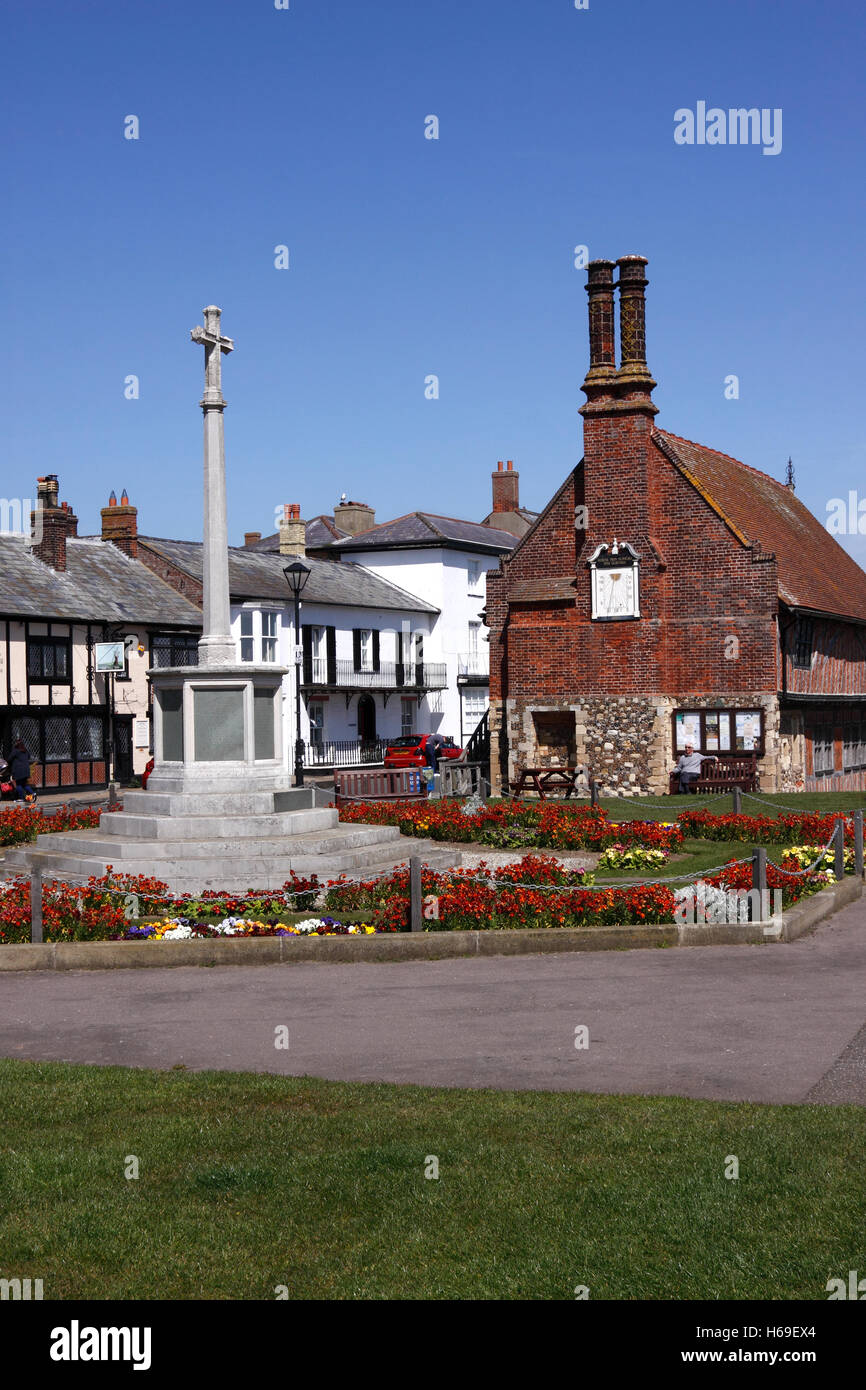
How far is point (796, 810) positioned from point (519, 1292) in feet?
71.0

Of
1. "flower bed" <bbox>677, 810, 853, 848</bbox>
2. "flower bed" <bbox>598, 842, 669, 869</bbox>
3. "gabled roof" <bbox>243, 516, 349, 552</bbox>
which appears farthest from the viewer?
"gabled roof" <bbox>243, 516, 349, 552</bbox>

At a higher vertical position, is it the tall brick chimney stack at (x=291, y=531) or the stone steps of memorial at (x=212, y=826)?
the tall brick chimney stack at (x=291, y=531)

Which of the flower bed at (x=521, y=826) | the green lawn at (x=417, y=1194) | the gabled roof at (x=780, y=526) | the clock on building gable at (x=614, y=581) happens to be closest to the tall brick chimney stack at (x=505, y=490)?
the gabled roof at (x=780, y=526)

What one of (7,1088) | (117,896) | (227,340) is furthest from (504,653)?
(7,1088)

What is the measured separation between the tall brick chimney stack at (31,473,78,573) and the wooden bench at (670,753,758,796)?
23179 millimetres

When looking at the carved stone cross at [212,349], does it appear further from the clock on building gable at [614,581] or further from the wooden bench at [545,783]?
the clock on building gable at [614,581]

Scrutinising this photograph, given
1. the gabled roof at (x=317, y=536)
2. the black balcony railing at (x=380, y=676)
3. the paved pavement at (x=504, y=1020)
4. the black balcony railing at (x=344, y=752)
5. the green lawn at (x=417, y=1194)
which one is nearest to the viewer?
the green lawn at (x=417, y=1194)

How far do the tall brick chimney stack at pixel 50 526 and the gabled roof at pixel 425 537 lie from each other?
18.7 m

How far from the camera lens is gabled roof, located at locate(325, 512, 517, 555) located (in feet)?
197

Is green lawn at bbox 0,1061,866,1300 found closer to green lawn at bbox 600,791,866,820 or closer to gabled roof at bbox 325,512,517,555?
green lawn at bbox 600,791,866,820

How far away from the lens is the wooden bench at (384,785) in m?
27.7

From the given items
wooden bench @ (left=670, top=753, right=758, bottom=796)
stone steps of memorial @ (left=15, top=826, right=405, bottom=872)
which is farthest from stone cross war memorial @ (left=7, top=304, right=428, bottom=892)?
wooden bench @ (left=670, top=753, right=758, bottom=796)
